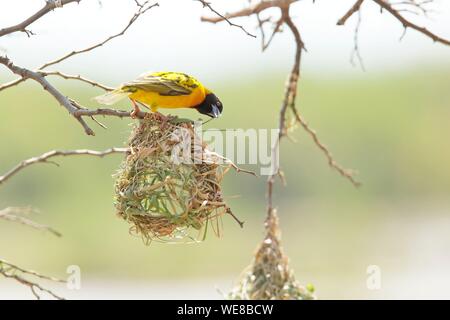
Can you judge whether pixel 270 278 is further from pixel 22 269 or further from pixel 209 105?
pixel 22 269

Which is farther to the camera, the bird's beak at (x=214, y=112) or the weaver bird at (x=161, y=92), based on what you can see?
the bird's beak at (x=214, y=112)

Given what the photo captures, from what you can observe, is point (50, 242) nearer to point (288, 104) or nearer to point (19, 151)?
point (19, 151)

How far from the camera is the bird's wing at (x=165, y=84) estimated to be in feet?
12.1

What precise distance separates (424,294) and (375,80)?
8382mm

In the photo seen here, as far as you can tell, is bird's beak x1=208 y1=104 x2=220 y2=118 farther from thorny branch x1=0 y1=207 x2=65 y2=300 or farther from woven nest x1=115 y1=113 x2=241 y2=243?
thorny branch x1=0 y1=207 x2=65 y2=300

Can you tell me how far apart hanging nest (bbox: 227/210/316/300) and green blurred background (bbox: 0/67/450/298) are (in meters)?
9.37

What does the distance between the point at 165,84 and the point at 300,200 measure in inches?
626


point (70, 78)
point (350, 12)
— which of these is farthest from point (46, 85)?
point (350, 12)

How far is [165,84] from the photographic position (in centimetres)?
374

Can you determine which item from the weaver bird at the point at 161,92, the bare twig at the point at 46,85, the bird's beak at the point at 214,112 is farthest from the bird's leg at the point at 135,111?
the bird's beak at the point at 214,112

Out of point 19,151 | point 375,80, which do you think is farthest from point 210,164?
point 375,80

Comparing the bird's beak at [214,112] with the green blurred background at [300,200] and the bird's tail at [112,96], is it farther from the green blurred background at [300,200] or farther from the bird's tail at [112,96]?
the green blurred background at [300,200]

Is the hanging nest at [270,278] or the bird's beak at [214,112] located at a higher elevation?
the bird's beak at [214,112]

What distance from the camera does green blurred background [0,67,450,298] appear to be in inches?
659
